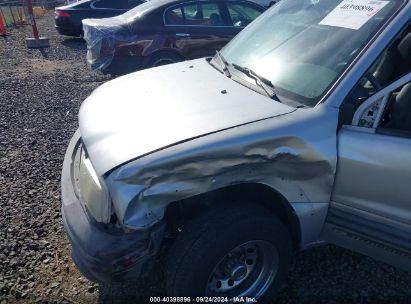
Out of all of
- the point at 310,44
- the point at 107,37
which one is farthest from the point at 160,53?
the point at 310,44

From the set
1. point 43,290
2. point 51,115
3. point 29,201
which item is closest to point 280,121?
point 43,290

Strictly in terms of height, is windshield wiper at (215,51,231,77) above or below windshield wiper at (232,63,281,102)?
below

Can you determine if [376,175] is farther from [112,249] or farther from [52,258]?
[52,258]

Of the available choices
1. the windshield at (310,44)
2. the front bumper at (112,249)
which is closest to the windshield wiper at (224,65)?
the windshield at (310,44)

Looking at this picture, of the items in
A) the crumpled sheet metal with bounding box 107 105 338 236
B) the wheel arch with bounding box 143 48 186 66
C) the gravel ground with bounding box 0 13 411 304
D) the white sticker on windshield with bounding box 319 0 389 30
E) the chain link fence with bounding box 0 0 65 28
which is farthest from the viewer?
the chain link fence with bounding box 0 0 65 28

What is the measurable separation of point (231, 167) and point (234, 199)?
312 millimetres

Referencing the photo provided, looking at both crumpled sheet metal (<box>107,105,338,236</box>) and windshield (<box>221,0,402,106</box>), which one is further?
windshield (<box>221,0,402,106</box>)

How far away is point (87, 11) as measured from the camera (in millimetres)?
11297

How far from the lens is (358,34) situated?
2.20m

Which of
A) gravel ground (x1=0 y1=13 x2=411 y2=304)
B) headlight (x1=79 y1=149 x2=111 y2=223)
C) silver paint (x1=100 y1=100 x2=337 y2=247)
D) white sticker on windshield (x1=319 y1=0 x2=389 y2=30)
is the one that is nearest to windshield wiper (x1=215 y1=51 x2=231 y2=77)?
white sticker on windshield (x1=319 y1=0 x2=389 y2=30)

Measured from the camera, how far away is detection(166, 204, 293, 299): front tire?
2.00 meters

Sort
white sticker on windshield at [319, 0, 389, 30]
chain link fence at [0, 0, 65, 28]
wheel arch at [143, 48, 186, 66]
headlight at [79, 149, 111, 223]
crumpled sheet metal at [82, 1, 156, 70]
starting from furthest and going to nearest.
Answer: chain link fence at [0, 0, 65, 28] < wheel arch at [143, 48, 186, 66] < crumpled sheet metal at [82, 1, 156, 70] < white sticker on windshield at [319, 0, 389, 30] < headlight at [79, 149, 111, 223]

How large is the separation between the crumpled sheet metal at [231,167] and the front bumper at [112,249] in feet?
0.31

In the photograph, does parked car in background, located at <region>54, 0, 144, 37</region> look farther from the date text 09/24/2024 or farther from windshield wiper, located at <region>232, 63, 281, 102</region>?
the date text 09/24/2024
